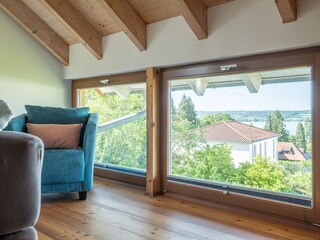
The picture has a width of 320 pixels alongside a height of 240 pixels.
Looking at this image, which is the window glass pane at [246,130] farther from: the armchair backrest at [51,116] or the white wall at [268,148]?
the armchair backrest at [51,116]

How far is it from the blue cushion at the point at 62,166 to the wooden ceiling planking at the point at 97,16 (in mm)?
1564

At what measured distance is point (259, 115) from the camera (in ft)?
8.64

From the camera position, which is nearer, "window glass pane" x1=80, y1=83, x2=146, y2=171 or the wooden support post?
the wooden support post

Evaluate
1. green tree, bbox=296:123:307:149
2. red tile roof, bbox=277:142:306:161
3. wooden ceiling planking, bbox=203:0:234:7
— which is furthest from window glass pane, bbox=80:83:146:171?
green tree, bbox=296:123:307:149

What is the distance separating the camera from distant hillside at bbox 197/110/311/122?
239 cm

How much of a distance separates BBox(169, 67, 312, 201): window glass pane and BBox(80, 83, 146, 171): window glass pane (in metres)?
0.51

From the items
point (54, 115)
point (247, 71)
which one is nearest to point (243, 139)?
point (247, 71)

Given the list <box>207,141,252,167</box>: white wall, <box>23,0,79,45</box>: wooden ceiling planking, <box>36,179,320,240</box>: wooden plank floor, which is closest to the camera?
<box>36,179,320,240</box>: wooden plank floor

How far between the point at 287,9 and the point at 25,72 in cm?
342

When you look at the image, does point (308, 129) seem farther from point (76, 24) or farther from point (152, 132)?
point (76, 24)

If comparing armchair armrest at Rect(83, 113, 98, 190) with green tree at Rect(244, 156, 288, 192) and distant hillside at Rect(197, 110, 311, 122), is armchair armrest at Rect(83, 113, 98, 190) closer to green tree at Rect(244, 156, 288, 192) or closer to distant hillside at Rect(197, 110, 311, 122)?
distant hillside at Rect(197, 110, 311, 122)

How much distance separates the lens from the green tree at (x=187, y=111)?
123 inches

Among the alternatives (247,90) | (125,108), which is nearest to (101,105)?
(125,108)

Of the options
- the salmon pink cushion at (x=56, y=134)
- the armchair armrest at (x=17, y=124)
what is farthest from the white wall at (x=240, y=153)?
the armchair armrest at (x=17, y=124)
